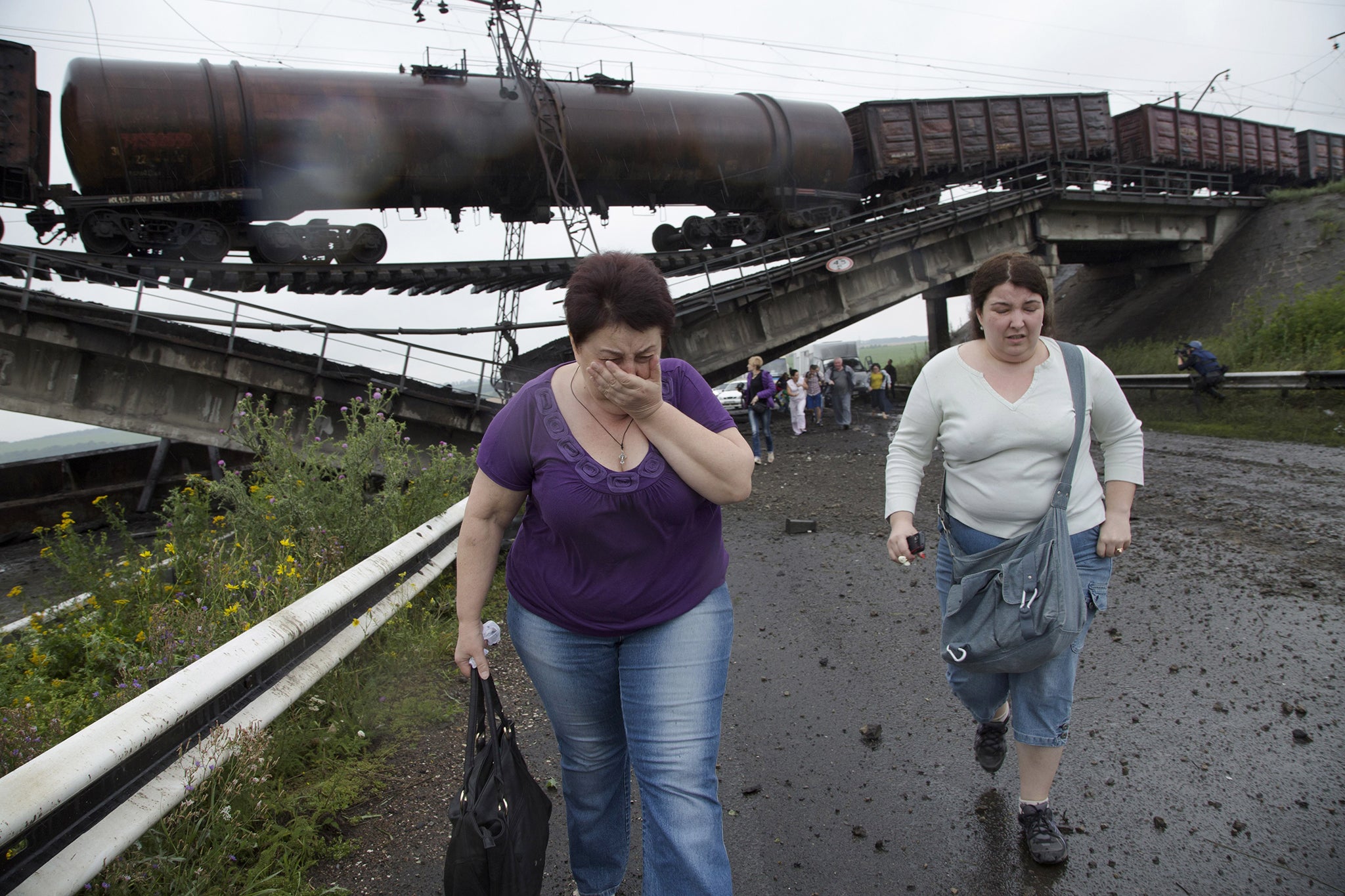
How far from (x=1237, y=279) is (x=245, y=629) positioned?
3346 cm

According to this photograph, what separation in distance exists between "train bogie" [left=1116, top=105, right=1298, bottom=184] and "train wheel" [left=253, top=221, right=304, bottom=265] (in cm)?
2650

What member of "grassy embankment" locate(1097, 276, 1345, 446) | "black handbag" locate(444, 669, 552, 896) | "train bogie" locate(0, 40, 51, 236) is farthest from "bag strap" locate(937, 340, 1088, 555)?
"train bogie" locate(0, 40, 51, 236)

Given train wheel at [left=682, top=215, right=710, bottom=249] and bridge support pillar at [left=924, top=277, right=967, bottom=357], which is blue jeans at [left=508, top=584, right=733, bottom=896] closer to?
train wheel at [left=682, top=215, right=710, bottom=249]

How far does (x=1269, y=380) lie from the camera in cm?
1311

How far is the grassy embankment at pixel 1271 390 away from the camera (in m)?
11.8

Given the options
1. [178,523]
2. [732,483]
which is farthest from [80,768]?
[178,523]

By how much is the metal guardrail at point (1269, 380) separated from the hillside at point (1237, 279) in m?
11.8

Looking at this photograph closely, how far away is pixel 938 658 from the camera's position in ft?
14.5

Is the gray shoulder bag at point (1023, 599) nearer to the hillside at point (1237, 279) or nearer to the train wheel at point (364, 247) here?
the train wheel at point (364, 247)

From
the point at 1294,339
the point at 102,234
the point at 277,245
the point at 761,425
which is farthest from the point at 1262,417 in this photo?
the point at 102,234

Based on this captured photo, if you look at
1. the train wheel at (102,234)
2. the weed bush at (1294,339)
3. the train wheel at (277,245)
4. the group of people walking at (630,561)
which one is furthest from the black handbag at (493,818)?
the weed bush at (1294,339)

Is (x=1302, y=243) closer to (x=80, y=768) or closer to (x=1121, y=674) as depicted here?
(x=1121, y=674)

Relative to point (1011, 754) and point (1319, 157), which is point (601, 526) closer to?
point (1011, 754)

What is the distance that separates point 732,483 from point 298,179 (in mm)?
14786
